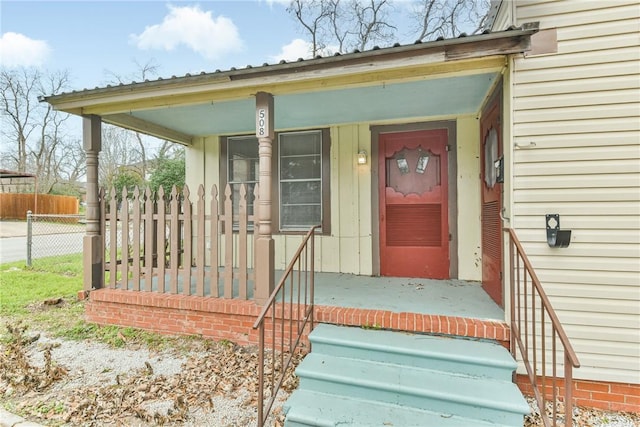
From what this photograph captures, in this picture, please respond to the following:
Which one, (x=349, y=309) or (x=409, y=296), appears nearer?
(x=349, y=309)

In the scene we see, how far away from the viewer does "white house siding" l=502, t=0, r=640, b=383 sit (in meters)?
2.37

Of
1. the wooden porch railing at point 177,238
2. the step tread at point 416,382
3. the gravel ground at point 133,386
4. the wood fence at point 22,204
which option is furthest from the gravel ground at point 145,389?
the wood fence at point 22,204

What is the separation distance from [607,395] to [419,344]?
1.40 m

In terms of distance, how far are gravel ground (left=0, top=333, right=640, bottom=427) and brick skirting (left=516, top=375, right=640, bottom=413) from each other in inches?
2.0

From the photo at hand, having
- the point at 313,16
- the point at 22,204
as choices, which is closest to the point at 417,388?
the point at 313,16

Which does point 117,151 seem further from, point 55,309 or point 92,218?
point 92,218

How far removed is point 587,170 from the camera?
244 centimetres

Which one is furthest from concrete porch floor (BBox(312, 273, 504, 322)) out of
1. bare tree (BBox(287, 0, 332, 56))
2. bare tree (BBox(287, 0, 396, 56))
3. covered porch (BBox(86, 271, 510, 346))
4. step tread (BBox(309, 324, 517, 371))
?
bare tree (BBox(287, 0, 332, 56))

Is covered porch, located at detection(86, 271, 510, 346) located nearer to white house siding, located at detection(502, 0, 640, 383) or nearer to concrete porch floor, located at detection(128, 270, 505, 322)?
concrete porch floor, located at detection(128, 270, 505, 322)

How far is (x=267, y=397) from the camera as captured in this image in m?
2.49

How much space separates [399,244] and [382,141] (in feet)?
4.78

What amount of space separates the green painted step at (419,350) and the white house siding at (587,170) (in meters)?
0.65

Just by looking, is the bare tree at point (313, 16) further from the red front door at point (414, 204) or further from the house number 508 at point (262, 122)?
the house number 508 at point (262, 122)

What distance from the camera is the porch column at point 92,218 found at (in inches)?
148
